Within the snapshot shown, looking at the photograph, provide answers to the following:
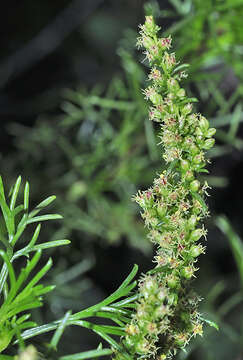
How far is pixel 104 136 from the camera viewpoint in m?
1.00

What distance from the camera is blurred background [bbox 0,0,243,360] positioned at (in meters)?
0.82

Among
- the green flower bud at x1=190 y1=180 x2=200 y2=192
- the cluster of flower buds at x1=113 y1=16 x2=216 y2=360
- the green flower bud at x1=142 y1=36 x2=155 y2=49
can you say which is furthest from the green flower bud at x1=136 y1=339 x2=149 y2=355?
the green flower bud at x1=142 y1=36 x2=155 y2=49

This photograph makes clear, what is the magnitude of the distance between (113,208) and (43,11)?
0.77 meters

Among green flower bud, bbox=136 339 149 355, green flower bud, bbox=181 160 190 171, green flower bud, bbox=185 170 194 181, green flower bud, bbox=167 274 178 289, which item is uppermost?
green flower bud, bbox=181 160 190 171

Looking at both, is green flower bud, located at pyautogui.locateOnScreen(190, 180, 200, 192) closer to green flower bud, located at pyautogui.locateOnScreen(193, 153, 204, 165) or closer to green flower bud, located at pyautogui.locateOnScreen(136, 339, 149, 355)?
green flower bud, located at pyautogui.locateOnScreen(193, 153, 204, 165)

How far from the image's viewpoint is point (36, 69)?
4.77 feet

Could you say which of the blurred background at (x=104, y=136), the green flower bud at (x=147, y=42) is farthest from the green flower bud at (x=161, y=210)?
the blurred background at (x=104, y=136)

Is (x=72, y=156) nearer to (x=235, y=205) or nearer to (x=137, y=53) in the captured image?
(x=137, y=53)

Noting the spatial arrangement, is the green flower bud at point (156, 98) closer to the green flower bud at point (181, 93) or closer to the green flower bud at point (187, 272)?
the green flower bud at point (181, 93)

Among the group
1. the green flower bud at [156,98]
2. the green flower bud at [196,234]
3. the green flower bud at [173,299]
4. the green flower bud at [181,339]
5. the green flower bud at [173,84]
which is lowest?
the green flower bud at [181,339]

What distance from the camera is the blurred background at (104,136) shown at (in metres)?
0.82

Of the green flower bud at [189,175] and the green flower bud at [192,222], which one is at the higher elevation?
the green flower bud at [189,175]

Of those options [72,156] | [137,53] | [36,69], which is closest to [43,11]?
[36,69]

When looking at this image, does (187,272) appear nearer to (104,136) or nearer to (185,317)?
(185,317)
